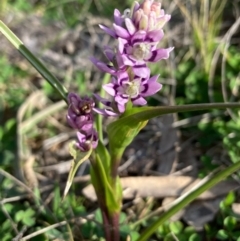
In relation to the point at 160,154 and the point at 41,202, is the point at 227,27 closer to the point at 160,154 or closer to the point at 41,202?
the point at 160,154

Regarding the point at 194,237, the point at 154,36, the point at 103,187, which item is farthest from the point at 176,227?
the point at 154,36

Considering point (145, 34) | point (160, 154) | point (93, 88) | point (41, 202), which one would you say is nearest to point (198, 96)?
point (160, 154)

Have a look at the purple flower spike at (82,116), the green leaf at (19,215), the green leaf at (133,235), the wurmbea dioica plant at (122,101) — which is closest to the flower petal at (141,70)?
the wurmbea dioica plant at (122,101)

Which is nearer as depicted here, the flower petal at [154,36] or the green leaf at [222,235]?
the flower petal at [154,36]

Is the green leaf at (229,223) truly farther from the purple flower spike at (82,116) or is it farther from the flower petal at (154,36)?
the flower petal at (154,36)

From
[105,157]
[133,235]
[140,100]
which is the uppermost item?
[140,100]

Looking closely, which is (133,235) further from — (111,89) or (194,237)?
(111,89)

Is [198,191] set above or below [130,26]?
below

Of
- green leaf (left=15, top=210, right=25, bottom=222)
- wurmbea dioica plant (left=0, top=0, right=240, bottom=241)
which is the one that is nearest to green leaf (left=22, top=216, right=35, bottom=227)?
green leaf (left=15, top=210, right=25, bottom=222)
